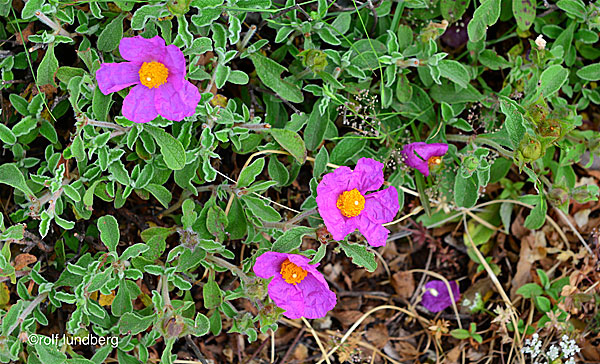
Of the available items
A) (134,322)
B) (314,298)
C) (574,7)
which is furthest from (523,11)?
(134,322)

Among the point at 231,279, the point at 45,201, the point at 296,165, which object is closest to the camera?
the point at 45,201

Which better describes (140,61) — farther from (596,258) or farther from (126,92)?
(596,258)

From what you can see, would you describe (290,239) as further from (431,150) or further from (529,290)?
(529,290)

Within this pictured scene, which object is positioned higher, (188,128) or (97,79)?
(97,79)

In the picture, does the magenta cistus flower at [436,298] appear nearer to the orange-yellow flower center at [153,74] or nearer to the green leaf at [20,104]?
the orange-yellow flower center at [153,74]

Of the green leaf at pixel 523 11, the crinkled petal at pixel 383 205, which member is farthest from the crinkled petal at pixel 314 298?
the green leaf at pixel 523 11

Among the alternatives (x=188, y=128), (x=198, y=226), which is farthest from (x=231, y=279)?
(x=188, y=128)
